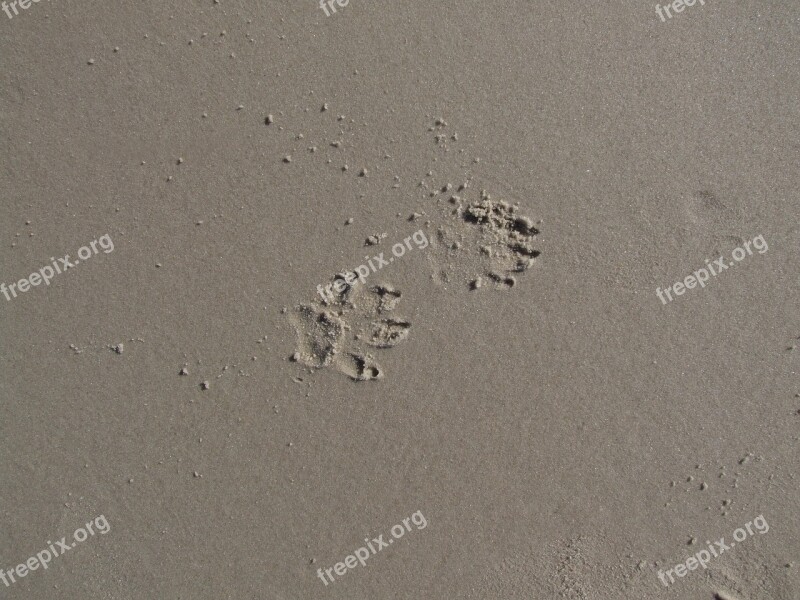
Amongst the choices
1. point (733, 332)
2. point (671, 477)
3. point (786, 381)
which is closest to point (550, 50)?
point (733, 332)

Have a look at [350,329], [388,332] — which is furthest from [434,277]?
[350,329]

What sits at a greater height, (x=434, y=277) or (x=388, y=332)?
(x=434, y=277)

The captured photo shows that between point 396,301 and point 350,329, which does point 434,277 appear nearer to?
point 396,301

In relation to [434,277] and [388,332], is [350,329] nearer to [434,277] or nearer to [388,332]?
[388,332]

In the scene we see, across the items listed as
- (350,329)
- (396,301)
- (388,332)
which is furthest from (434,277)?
(350,329)

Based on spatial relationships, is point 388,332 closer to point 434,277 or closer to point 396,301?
point 396,301

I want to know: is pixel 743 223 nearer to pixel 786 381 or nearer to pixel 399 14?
pixel 786 381

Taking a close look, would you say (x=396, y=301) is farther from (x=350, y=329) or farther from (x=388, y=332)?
(x=350, y=329)

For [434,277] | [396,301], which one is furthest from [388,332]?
[434,277]
